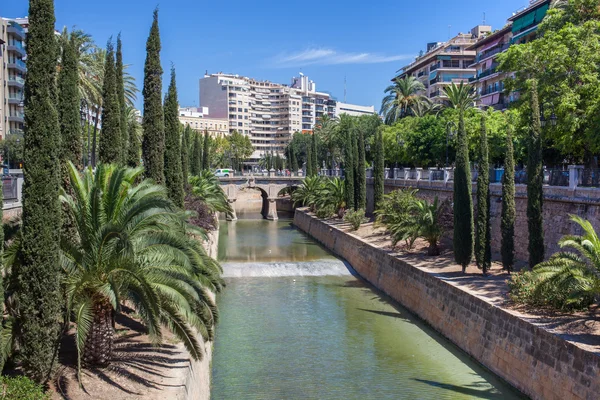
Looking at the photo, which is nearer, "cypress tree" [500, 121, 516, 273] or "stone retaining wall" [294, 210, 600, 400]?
"stone retaining wall" [294, 210, 600, 400]

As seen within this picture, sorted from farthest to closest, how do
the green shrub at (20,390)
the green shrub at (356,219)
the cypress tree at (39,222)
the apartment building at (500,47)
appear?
the apartment building at (500,47) → the green shrub at (356,219) → the cypress tree at (39,222) → the green shrub at (20,390)

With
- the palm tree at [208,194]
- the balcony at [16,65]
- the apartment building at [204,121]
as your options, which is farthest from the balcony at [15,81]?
the apartment building at [204,121]

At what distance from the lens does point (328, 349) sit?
19.1 meters

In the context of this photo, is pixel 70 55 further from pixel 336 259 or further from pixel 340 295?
pixel 336 259

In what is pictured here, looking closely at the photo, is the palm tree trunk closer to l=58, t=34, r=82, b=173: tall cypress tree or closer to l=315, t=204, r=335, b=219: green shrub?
l=58, t=34, r=82, b=173: tall cypress tree

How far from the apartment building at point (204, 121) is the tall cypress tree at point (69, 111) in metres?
118

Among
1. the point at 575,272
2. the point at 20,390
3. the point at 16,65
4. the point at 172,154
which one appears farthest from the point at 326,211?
the point at 20,390

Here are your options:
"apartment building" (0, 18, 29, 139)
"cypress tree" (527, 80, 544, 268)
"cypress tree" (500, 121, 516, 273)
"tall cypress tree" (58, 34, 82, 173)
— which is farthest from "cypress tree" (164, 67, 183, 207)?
"apartment building" (0, 18, 29, 139)

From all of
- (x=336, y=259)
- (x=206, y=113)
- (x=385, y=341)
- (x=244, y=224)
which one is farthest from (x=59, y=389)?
(x=206, y=113)

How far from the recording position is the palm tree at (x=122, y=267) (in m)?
11.6

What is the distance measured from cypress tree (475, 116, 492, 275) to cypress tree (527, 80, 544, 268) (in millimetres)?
1971

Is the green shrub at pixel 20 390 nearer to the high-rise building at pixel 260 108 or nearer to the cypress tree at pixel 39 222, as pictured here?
the cypress tree at pixel 39 222

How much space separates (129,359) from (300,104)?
142654 mm

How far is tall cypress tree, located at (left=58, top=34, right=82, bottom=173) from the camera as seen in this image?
14828mm
